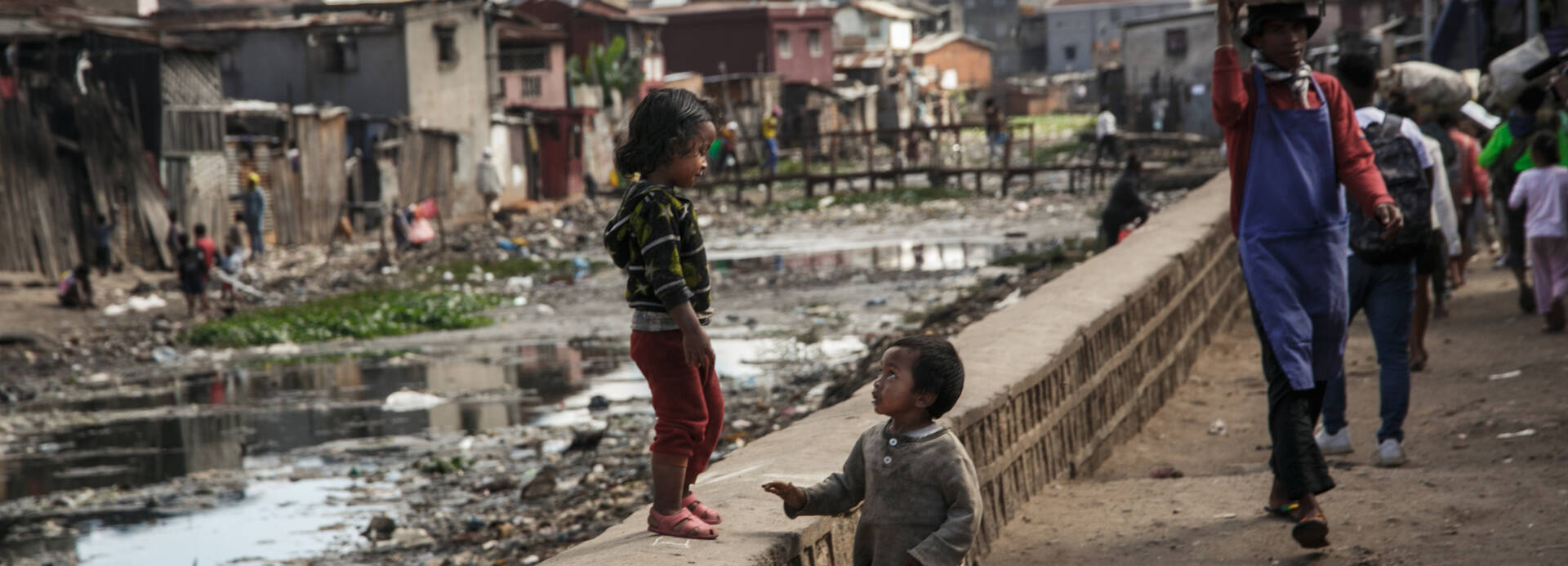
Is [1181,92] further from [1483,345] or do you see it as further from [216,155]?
[1483,345]

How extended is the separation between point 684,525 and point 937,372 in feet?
2.14

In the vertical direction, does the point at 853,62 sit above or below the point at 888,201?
above

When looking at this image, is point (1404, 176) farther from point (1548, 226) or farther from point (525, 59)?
point (525, 59)

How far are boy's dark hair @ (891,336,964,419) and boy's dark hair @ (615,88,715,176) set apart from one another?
25.9 inches

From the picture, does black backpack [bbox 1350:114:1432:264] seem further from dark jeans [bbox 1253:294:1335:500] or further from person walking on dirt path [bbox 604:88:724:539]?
person walking on dirt path [bbox 604:88:724:539]

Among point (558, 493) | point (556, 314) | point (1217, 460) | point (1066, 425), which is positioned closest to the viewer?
point (1066, 425)

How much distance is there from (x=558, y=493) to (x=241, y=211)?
16.9m

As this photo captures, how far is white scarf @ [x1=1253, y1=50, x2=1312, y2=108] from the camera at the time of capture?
4.12m

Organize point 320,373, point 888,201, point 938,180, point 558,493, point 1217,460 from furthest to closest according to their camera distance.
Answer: point 938,180
point 888,201
point 320,373
point 558,493
point 1217,460

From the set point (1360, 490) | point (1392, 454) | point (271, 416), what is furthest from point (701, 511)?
point (271, 416)

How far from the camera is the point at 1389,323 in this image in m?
5.18

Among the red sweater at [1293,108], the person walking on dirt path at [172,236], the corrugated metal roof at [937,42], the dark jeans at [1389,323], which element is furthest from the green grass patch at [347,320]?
the corrugated metal roof at [937,42]

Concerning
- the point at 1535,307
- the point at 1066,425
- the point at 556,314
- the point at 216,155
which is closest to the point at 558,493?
the point at 1066,425

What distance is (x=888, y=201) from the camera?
28.2 m
